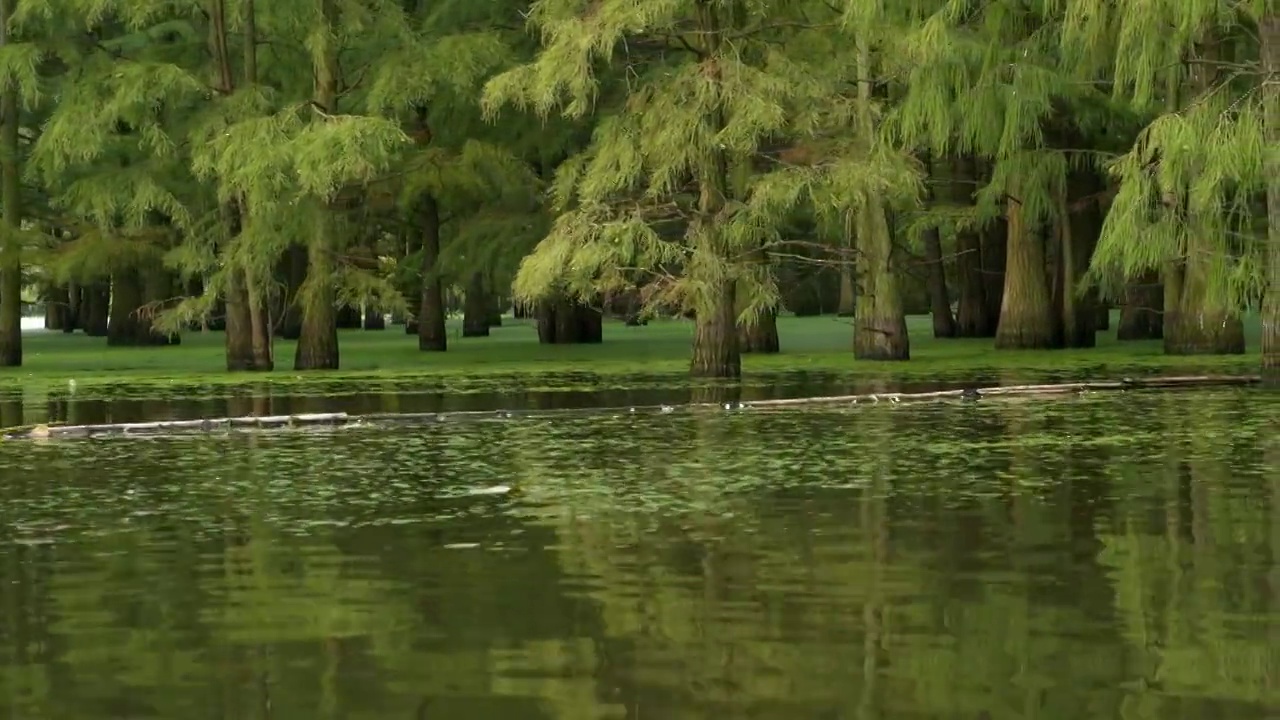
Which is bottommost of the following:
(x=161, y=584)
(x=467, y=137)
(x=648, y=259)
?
(x=161, y=584)

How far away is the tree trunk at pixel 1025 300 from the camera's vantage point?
42469mm

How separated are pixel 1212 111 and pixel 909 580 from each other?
637 inches

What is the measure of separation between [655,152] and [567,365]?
8308 mm

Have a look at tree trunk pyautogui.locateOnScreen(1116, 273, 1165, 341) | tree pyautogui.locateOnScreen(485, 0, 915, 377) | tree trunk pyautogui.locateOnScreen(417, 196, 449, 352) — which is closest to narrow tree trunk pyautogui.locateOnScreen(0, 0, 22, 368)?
tree trunk pyautogui.locateOnScreen(417, 196, 449, 352)

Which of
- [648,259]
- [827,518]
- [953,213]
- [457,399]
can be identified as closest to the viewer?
[827,518]

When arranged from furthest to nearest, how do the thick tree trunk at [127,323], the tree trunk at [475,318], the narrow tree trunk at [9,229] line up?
the tree trunk at [475,318] → the thick tree trunk at [127,323] → the narrow tree trunk at [9,229]

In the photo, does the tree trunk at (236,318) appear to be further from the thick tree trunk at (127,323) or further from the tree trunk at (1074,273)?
the thick tree trunk at (127,323)

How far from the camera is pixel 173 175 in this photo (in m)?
40.1

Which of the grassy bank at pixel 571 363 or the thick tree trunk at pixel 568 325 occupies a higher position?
the thick tree trunk at pixel 568 325

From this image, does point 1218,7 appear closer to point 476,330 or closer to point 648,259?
point 648,259

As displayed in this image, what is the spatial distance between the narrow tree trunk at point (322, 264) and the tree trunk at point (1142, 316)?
19875mm

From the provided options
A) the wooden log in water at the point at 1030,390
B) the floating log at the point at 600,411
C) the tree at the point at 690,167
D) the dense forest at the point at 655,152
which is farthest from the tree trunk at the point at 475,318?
the floating log at the point at 600,411

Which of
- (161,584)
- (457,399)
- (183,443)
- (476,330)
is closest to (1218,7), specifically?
(457,399)

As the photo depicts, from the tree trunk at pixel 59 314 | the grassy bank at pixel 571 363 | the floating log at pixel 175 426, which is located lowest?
the floating log at pixel 175 426
